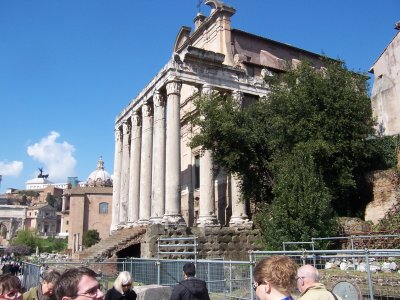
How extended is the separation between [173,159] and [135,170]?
21.5ft

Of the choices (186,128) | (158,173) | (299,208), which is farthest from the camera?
(186,128)

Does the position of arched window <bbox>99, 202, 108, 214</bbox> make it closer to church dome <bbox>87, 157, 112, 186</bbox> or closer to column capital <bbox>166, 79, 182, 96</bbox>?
church dome <bbox>87, 157, 112, 186</bbox>

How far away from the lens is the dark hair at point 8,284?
3.57m

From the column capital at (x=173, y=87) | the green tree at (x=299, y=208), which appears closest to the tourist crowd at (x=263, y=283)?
the green tree at (x=299, y=208)

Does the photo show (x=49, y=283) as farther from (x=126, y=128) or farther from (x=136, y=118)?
(x=126, y=128)

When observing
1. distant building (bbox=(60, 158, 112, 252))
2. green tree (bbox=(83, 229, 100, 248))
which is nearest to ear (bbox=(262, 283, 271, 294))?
green tree (bbox=(83, 229, 100, 248))

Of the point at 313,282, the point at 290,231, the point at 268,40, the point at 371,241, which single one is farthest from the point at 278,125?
the point at 313,282

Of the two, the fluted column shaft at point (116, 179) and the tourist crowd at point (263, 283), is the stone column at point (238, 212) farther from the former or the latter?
the tourist crowd at point (263, 283)

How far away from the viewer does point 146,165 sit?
25.9 metres

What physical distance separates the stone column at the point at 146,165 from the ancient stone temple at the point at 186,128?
0.06 metres

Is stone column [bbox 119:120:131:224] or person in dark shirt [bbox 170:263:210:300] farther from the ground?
stone column [bbox 119:120:131:224]

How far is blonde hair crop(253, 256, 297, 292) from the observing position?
3219mm

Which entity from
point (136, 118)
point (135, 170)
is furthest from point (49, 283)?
point (136, 118)

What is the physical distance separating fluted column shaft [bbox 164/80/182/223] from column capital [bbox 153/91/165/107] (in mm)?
1362
